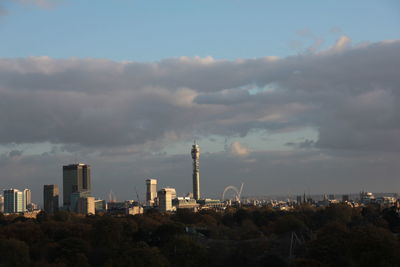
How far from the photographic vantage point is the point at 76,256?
6059cm

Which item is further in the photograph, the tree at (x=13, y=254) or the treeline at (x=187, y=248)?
the tree at (x=13, y=254)

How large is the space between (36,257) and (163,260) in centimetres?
1805

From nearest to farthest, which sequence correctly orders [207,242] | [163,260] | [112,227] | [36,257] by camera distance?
[163,260], [36,257], [207,242], [112,227]

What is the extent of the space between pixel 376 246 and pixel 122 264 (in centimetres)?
2109

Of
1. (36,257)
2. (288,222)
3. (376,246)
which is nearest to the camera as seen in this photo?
(376,246)

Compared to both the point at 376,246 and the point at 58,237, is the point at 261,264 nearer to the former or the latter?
the point at 376,246

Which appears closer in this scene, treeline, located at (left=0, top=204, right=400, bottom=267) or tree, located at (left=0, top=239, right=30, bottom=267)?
treeline, located at (left=0, top=204, right=400, bottom=267)

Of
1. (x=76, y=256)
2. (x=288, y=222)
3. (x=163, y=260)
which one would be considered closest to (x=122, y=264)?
(x=163, y=260)

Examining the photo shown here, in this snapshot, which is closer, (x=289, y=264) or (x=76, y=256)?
(x=289, y=264)

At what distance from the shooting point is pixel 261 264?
57812 mm

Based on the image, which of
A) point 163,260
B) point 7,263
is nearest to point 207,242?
point 163,260

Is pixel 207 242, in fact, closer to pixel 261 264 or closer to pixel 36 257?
pixel 261 264

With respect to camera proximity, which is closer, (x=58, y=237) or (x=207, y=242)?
(x=207, y=242)

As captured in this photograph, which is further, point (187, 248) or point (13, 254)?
point (187, 248)
